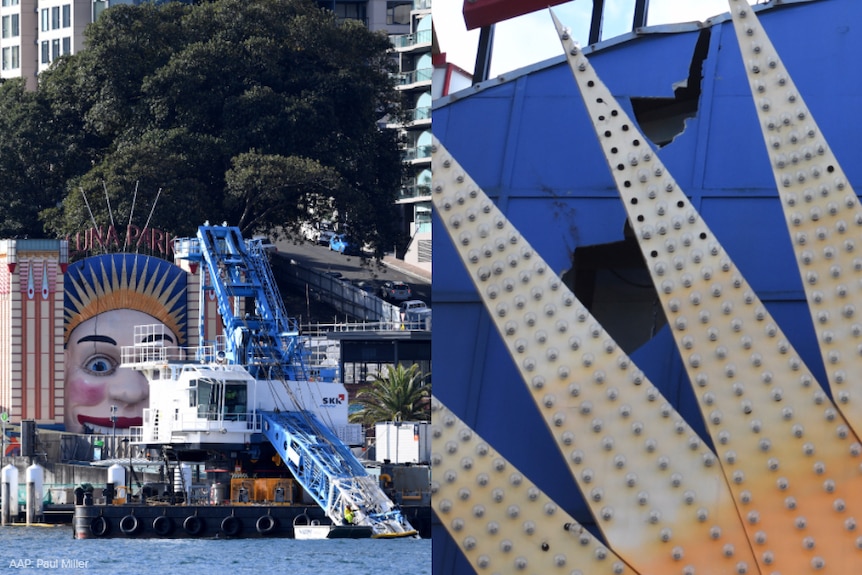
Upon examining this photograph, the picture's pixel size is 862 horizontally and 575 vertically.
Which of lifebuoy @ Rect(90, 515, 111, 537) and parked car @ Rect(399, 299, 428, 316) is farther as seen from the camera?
parked car @ Rect(399, 299, 428, 316)

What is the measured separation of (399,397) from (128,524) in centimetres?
842

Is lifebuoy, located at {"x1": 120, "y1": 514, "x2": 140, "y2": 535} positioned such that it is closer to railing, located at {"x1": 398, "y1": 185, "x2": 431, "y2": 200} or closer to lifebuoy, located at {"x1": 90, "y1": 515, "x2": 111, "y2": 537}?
lifebuoy, located at {"x1": 90, "y1": 515, "x2": 111, "y2": 537}

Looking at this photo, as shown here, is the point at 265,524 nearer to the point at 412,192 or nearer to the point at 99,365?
the point at 99,365

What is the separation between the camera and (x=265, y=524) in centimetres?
3547

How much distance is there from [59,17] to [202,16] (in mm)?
17344

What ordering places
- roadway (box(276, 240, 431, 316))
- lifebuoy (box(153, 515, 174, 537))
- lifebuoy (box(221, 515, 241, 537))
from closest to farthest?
lifebuoy (box(221, 515, 241, 537))
lifebuoy (box(153, 515, 174, 537))
roadway (box(276, 240, 431, 316))

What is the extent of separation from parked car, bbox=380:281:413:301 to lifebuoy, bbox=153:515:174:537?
2160 cm

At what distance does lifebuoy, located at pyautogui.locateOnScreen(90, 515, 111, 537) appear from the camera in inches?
1411

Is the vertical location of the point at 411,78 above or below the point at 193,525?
above

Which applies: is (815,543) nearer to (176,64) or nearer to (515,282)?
(515,282)

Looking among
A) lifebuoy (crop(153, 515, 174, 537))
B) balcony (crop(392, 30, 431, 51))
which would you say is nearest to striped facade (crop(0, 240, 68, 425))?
lifebuoy (crop(153, 515, 174, 537))

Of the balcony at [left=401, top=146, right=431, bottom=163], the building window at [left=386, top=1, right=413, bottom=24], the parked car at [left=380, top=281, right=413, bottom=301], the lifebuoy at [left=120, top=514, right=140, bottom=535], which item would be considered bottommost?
the lifebuoy at [left=120, top=514, right=140, bottom=535]

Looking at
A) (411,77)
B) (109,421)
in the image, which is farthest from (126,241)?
(411,77)

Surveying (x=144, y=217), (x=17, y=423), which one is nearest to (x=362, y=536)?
(x=17, y=423)
